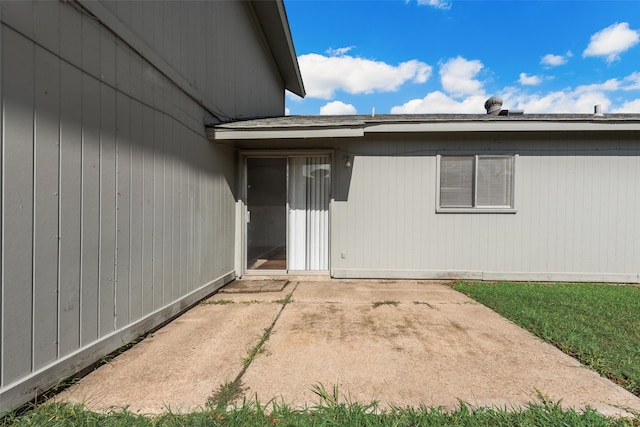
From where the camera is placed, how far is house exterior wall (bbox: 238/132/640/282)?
477cm

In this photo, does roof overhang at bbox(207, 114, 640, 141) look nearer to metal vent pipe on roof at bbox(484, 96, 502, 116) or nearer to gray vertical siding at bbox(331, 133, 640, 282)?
gray vertical siding at bbox(331, 133, 640, 282)

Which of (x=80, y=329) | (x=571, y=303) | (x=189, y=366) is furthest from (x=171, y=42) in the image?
(x=571, y=303)

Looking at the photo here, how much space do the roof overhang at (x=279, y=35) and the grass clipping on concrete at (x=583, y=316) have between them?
7.27m

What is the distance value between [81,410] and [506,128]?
20.2ft

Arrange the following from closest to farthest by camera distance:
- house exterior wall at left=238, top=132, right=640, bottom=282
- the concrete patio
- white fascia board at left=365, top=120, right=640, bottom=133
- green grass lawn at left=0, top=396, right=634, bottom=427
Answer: green grass lawn at left=0, top=396, right=634, bottom=427 < the concrete patio < white fascia board at left=365, top=120, right=640, bottom=133 < house exterior wall at left=238, top=132, right=640, bottom=282

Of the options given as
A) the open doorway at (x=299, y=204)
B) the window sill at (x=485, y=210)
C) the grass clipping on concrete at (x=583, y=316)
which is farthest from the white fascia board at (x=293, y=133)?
the grass clipping on concrete at (x=583, y=316)

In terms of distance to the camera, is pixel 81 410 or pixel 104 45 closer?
pixel 81 410

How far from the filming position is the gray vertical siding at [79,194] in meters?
1.69

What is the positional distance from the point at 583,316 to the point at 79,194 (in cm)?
534

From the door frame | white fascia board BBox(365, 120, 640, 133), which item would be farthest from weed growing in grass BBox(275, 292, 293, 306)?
white fascia board BBox(365, 120, 640, 133)

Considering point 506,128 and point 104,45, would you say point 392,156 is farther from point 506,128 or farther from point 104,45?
point 104,45

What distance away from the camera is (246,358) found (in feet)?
7.70

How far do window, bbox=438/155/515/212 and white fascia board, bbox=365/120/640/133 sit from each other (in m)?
0.52

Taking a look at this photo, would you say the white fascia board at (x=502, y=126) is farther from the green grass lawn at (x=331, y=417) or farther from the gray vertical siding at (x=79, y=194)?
the green grass lawn at (x=331, y=417)
